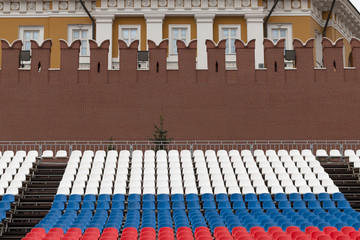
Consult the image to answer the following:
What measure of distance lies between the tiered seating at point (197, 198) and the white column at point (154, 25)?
1117cm

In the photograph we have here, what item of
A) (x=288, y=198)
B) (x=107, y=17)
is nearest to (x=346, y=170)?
(x=288, y=198)

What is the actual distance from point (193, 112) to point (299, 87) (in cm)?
470

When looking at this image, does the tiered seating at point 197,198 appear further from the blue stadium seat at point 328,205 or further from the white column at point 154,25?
the white column at point 154,25

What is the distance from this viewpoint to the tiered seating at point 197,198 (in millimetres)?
12141

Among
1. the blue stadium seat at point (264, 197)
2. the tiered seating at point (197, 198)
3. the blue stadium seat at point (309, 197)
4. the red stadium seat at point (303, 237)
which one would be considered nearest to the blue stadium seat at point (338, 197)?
the tiered seating at point (197, 198)

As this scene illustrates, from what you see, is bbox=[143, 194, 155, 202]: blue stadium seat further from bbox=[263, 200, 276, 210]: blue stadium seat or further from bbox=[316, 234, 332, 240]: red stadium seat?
bbox=[316, 234, 332, 240]: red stadium seat

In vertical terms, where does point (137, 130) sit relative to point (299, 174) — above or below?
above

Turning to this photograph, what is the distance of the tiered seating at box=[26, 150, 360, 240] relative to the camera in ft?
39.8

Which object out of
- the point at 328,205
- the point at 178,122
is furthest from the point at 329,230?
the point at 178,122

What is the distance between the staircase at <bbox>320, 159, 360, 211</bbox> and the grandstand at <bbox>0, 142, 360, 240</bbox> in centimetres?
3

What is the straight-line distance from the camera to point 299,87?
75.2 feet

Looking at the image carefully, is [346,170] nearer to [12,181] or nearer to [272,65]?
[272,65]

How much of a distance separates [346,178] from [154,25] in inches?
597

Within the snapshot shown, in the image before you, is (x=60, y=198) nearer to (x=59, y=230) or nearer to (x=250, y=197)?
(x=59, y=230)
